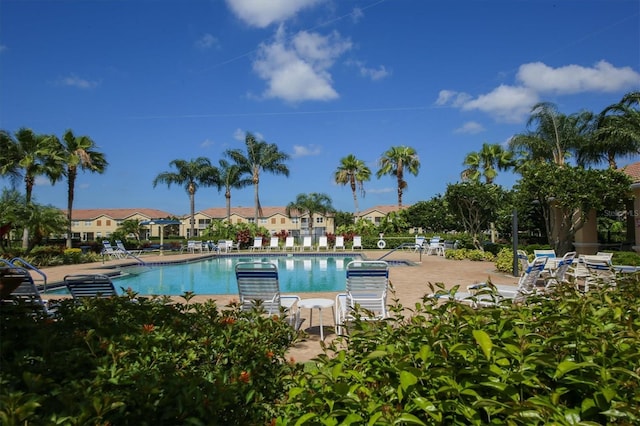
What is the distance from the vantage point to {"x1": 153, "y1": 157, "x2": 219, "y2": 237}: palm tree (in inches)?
1619

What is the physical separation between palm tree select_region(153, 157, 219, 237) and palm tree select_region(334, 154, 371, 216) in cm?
1264

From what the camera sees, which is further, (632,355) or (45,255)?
(45,255)

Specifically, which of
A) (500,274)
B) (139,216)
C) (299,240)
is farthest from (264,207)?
(500,274)

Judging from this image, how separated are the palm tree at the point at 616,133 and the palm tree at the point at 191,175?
31515 millimetres

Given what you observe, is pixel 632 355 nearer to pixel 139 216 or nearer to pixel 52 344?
pixel 52 344

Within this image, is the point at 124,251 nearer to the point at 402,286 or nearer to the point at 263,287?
the point at 402,286

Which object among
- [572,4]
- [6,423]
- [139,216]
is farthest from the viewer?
[139,216]

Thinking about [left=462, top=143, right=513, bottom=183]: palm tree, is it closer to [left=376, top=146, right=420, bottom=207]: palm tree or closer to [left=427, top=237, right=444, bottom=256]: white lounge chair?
[left=376, top=146, right=420, bottom=207]: palm tree

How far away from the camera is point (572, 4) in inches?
279

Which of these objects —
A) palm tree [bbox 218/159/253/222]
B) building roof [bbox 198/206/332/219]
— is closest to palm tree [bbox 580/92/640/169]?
palm tree [bbox 218/159/253/222]

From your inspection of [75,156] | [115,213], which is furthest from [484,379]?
[115,213]

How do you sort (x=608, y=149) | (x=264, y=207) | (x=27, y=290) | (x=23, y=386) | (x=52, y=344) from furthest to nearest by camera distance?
(x=264, y=207) → (x=608, y=149) → (x=27, y=290) → (x=52, y=344) → (x=23, y=386)

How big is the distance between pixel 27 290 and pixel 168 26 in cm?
478

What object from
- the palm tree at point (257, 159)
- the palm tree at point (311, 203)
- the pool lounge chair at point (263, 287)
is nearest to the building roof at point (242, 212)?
the palm tree at point (311, 203)
